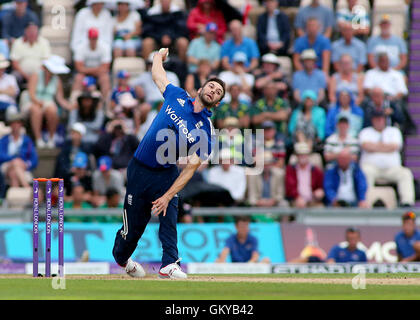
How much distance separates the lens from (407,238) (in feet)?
52.1

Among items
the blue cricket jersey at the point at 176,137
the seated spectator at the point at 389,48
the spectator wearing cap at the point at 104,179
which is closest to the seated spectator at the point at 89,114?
the spectator wearing cap at the point at 104,179

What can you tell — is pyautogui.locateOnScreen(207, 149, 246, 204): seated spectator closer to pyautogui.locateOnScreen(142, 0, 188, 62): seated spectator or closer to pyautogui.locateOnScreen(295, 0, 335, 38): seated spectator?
pyautogui.locateOnScreen(142, 0, 188, 62): seated spectator

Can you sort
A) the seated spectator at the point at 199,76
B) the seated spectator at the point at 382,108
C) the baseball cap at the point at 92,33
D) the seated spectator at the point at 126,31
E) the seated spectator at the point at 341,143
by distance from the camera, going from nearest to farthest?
the seated spectator at the point at 341,143 < the seated spectator at the point at 382,108 < the seated spectator at the point at 199,76 < the baseball cap at the point at 92,33 < the seated spectator at the point at 126,31

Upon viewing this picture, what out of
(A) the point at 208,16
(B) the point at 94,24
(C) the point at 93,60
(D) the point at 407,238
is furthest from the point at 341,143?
(B) the point at 94,24

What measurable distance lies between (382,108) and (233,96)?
282 centimetres

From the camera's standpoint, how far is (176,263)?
10.9 m

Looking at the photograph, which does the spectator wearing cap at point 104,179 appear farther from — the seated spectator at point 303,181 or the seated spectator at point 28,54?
the seated spectator at point 28,54

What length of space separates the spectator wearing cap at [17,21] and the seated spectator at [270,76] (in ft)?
15.8

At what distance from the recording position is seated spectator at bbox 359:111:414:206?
17516 millimetres

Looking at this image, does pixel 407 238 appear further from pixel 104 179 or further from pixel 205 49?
pixel 205 49

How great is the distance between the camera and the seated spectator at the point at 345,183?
56.4ft

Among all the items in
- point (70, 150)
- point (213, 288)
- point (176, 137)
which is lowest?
point (213, 288)

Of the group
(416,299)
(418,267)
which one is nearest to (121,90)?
(418,267)
